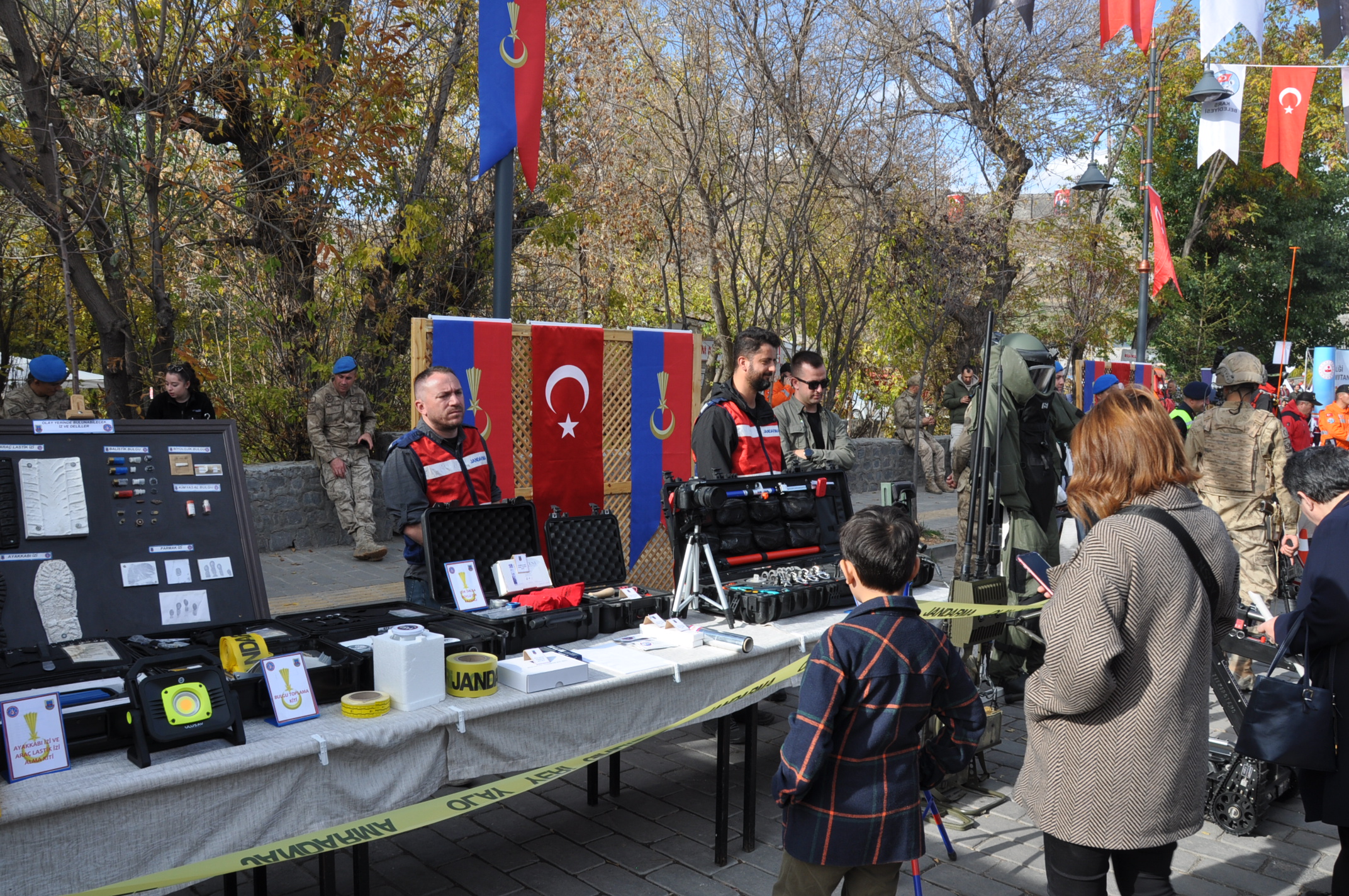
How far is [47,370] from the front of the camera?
764 centimetres

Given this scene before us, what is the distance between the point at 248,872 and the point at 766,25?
909 cm

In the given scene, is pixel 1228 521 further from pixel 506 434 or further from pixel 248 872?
pixel 248 872

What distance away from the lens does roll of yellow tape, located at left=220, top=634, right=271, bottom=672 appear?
284 centimetres

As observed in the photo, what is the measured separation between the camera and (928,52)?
52.7 feet

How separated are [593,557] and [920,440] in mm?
11162

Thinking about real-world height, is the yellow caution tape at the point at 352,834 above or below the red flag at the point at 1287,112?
below

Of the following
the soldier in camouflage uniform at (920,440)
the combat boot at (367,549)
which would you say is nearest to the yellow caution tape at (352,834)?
the combat boot at (367,549)

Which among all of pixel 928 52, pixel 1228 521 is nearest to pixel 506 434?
pixel 1228 521

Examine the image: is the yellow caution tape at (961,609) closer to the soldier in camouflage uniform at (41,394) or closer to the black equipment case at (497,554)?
the black equipment case at (497,554)

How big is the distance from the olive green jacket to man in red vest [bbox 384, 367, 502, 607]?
250 centimetres

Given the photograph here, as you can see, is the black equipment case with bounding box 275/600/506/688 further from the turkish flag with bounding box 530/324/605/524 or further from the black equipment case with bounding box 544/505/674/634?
the turkish flag with bounding box 530/324/605/524

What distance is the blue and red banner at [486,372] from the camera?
5531 mm

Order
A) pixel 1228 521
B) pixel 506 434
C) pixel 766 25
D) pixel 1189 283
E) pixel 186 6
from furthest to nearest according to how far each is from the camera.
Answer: pixel 1189 283, pixel 766 25, pixel 186 6, pixel 1228 521, pixel 506 434

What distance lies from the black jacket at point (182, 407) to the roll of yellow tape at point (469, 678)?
556 centimetres
